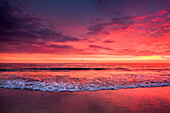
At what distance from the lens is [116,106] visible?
576 cm

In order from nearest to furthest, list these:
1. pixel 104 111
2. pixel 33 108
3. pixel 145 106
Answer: pixel 104 111
pixel 33 108
pixel 145 106

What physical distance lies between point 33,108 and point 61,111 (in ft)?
5.49

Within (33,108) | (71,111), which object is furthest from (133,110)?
(33,108)

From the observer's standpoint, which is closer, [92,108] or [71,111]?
[71,111]

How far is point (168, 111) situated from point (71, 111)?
521cm

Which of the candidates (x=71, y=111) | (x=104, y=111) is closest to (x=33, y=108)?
(x=71, y=111)

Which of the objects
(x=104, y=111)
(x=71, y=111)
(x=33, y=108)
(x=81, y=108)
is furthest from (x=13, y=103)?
(x=104, y=111)

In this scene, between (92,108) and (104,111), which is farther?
(92,108)

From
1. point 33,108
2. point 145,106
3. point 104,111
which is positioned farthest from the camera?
point 145,106

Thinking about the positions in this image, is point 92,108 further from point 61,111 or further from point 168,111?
point 168,111

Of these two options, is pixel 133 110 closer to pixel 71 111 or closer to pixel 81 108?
pixel 81 108

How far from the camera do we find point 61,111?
5.13 meters

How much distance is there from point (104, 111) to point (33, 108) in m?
3.93

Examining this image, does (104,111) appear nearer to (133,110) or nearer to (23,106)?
(133,110)
